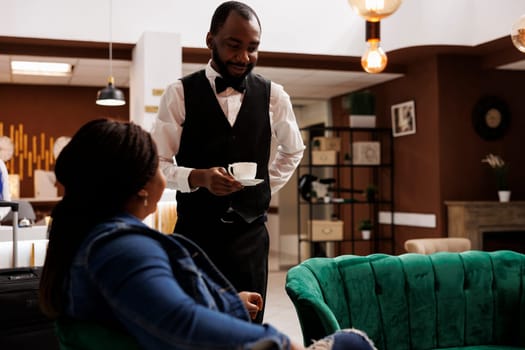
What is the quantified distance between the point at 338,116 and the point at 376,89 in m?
1.08

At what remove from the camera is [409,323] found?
8.51 feet

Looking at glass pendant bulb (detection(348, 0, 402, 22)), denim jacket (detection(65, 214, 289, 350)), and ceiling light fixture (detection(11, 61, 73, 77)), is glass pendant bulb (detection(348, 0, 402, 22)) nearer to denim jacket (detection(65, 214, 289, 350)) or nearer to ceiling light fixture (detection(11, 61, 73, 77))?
denim jacket (detection(65, 214, 289, 350))

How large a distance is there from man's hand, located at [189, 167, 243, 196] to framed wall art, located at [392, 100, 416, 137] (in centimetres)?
669

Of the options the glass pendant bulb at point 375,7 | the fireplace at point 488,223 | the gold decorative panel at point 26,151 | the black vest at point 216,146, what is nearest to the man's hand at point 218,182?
the black vest at point 216,146

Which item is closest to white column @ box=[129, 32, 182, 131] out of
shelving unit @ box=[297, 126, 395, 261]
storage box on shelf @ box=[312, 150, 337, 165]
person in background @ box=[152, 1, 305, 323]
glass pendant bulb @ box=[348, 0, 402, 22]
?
shelving unit @ box=[297, 126, 395, 261]

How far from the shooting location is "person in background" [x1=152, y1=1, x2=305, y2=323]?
2004mm

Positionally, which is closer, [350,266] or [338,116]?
[350,266]

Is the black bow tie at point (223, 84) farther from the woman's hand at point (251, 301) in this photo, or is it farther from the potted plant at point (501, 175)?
the potted plant at point (501, 175)

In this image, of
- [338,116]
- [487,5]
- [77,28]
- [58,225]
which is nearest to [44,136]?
[77,28]

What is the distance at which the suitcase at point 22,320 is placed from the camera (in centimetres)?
221

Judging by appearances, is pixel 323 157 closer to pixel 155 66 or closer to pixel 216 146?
pixel 155 66

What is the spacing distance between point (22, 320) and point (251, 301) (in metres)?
1.00

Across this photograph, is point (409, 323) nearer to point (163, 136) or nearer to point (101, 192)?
point (163, 136)

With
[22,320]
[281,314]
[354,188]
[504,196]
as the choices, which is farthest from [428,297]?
[354,188]
